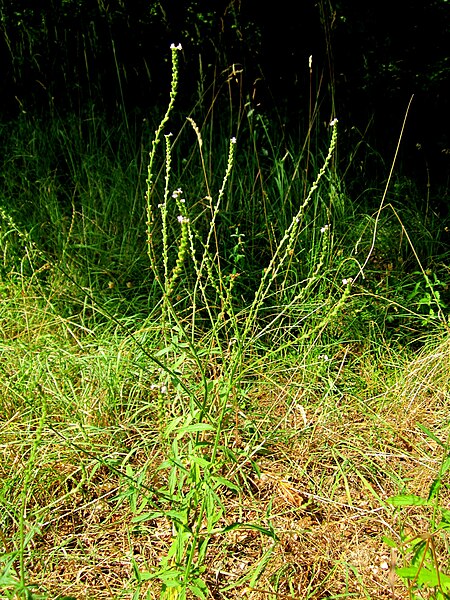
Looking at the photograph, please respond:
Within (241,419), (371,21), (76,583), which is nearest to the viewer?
(76,583)

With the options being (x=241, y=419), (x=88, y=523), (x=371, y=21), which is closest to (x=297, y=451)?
(x=241, y=419)

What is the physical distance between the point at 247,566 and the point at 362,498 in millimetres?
418

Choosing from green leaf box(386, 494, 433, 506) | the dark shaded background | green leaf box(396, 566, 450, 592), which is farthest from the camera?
the dark shaded background

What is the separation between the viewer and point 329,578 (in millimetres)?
1560

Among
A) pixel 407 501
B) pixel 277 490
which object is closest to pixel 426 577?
pixel 407 501

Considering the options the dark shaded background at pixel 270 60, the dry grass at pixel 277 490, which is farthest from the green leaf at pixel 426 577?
the dark shaded background at pixel 270 60

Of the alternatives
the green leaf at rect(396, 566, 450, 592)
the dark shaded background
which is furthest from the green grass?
the dark shaded background

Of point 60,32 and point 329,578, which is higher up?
point 60,32

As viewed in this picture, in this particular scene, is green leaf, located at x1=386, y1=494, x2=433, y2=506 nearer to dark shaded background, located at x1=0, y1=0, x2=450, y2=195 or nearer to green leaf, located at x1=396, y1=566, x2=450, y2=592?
green leaf, located at x1=396, y1=566, x2=450, y2=592

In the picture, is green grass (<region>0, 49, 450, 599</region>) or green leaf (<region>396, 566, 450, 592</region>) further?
green grass (<region>0, 49, 450, 599</region>)

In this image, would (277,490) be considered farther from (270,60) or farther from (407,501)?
(270,60)

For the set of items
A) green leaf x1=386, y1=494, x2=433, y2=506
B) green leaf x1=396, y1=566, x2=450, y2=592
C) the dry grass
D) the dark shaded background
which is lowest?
the dry grass

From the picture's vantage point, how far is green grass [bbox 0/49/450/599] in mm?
1526

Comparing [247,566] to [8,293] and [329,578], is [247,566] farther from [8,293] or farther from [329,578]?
[8,293]
